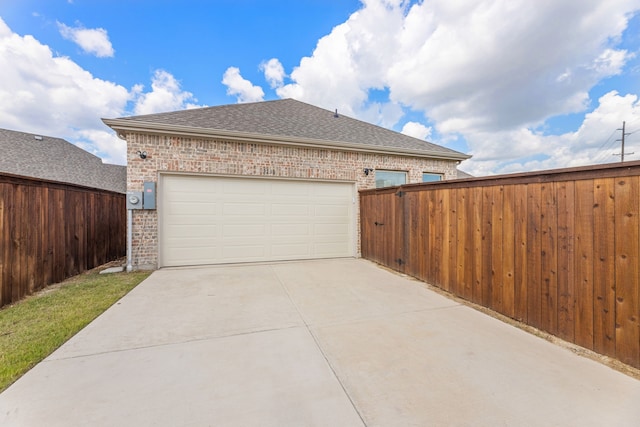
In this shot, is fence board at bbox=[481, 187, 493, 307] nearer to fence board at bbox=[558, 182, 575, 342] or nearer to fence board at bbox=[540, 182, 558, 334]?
fence board at bbox=[540, 182, 558, 334]

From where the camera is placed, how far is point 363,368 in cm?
223

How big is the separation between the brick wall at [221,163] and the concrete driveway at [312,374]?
8.98 ft

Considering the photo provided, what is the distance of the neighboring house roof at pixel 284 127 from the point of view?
6070 mm

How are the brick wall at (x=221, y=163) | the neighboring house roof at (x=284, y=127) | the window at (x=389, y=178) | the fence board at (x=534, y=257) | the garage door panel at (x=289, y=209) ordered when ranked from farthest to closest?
the window at (x=389, y=178), the garage door panel at (x=289, y=209), the neighboring house roof at (x=284, y=127), the brick wall at (x=221, y=163), the fence board at (x=534, y=257)

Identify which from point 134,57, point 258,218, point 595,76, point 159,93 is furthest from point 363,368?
point 159,93

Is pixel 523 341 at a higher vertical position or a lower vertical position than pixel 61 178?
lower

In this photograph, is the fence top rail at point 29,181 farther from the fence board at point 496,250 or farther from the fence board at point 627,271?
the fence board at point 627,271

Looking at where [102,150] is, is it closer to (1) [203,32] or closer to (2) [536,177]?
(1) [203,32]

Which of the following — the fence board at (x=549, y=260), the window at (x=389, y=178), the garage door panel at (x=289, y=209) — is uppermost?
the window at (x=389, y=178)

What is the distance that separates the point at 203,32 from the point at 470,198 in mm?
8861

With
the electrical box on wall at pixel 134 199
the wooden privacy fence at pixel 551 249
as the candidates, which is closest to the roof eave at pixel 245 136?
the electrical box on wall at pixel 134 199

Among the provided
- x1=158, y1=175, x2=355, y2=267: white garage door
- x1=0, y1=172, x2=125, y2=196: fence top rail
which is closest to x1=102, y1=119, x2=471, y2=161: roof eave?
x1=158, y1=175, x2=355, y2=267: white garage door

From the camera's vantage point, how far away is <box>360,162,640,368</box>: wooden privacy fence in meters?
2.38

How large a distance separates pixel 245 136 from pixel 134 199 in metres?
2.98
